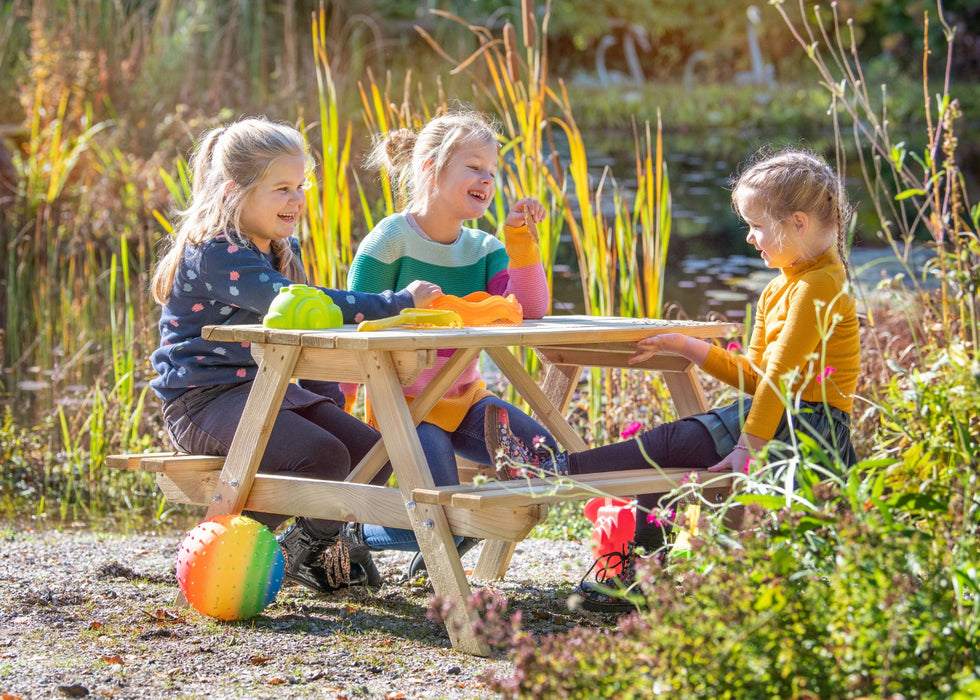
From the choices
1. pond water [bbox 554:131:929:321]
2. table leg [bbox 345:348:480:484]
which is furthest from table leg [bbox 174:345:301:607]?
pond water [bbox 554:131:929:321]

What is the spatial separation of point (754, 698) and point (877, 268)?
6.54 metres

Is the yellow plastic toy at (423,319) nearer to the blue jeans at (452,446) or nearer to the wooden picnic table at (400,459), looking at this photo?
the wooden picnic table at (400,459)

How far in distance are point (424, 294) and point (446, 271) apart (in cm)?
38

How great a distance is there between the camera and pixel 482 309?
2791mm

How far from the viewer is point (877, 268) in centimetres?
780

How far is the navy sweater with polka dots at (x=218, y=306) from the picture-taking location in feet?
9.21

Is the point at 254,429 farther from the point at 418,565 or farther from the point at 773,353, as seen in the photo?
the point at 773,353

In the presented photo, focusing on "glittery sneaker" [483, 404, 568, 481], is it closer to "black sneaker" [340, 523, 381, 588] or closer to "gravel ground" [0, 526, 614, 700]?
"gravel ground" [0, 526, 614, 700]

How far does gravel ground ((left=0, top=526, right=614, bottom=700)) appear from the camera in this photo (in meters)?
2.29

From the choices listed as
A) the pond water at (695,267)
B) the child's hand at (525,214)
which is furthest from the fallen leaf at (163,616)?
the pond water at (695,267)

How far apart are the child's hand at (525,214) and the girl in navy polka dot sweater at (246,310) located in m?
0.40

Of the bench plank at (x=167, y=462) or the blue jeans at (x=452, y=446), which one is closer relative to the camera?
the bench plank at (x=167, y=462)

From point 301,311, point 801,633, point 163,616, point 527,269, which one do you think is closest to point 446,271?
point 527,269

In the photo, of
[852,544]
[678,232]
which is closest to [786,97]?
[678,232]
